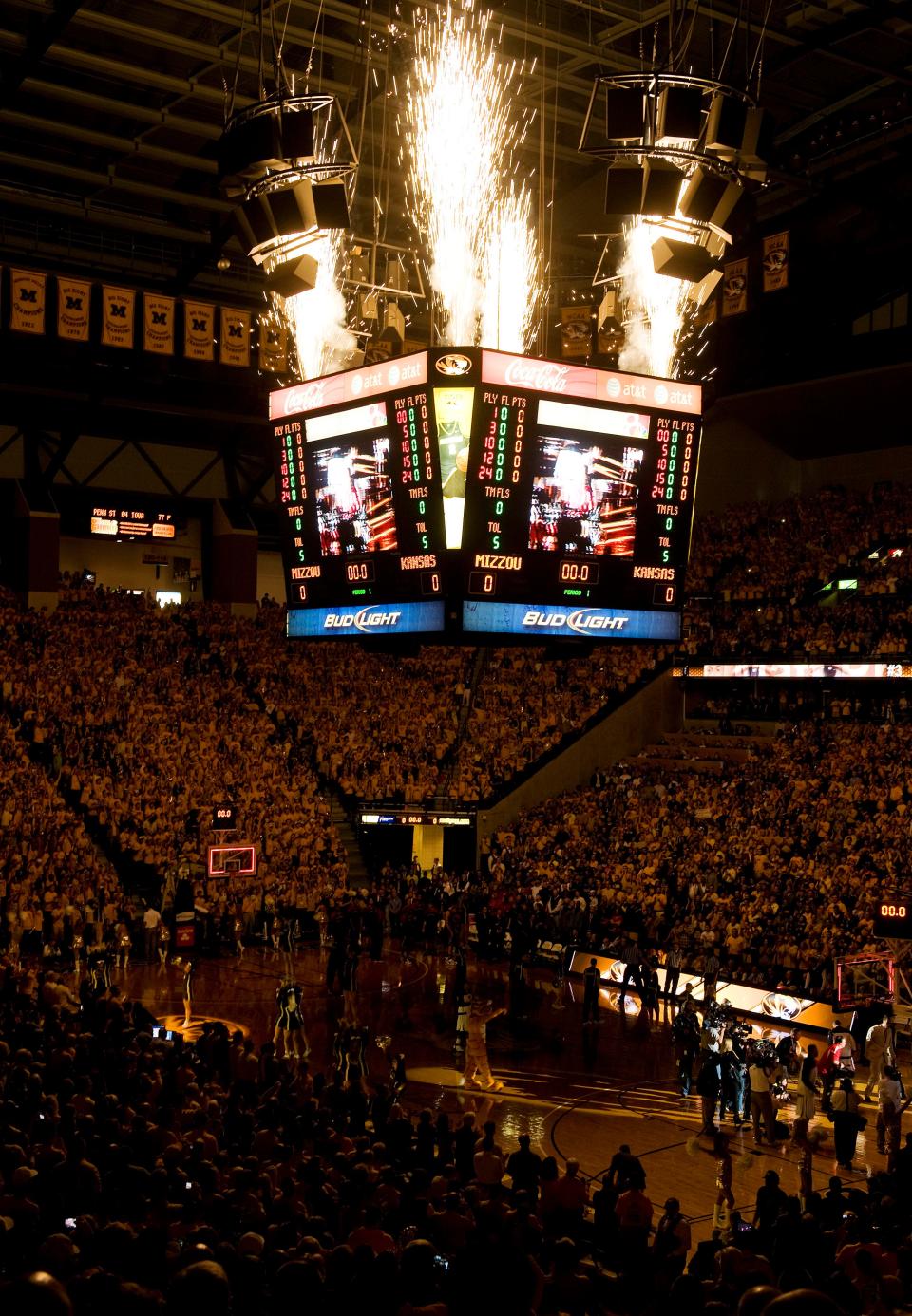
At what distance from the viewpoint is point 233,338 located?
1369 inches

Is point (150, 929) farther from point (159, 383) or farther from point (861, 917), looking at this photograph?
point (159, 383)

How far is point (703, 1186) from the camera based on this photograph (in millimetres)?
15148

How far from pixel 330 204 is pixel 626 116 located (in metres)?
3.05

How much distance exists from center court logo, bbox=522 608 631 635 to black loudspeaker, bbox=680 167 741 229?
19.8 ft

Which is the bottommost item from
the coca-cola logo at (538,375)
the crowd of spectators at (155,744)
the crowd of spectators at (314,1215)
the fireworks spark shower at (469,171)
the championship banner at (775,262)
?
the crowd of spectators at (314,1215)

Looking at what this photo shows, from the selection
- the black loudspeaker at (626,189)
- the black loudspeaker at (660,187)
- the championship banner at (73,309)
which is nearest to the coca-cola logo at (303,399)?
the black loudspeaker at (626,189)

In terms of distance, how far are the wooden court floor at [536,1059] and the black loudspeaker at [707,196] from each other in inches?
397

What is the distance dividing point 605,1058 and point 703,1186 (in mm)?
5753

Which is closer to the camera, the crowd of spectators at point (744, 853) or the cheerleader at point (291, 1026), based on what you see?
the cheerleader at point (291, 1026)

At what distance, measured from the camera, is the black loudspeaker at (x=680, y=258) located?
13086 mm

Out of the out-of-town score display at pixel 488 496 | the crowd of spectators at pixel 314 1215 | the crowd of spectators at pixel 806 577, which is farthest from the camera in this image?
the crowd of spectators at pixel 806 577

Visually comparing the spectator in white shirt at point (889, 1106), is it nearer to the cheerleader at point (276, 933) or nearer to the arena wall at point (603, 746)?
the cheerleader at point (276, 933)

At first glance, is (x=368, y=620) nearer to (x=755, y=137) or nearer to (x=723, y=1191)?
(x=755, y=137)

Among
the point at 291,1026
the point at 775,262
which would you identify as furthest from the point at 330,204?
the point at 775,262
